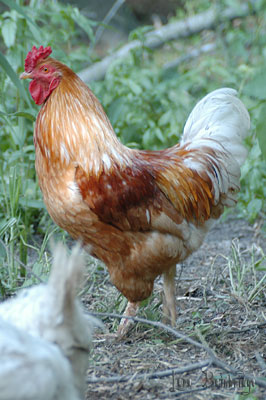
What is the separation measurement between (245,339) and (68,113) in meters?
1.87

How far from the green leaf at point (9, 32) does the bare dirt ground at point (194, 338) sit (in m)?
1.98

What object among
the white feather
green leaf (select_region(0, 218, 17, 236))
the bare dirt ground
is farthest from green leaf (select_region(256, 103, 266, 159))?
green leaf (select_region(0, 218, 17, 236))

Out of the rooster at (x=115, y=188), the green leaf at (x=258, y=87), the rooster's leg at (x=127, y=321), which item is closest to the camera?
the green leaf at (x=258, y=87)

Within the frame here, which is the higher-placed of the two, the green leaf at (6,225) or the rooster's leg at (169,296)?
the green leaf at (6,225)

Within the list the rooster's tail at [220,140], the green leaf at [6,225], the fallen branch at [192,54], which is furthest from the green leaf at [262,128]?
the fallen branch at [192,54]

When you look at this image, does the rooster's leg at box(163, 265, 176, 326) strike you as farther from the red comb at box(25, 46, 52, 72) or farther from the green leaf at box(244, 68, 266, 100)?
the green leaf at box(244, 68, 266, 100)

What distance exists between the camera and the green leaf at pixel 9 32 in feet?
15.3

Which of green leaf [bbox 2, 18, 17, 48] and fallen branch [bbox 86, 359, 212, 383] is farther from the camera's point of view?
green leaf [bbox 2, 18, 17, 48]

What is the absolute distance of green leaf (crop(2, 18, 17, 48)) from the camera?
4660 millimetres

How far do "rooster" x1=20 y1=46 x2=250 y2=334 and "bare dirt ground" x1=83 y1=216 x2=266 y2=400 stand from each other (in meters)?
0.20

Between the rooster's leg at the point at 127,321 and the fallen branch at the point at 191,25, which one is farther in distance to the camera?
the fallen branch at the point at 191,25

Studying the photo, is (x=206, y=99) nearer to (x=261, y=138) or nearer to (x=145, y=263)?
(x=145, y=263)

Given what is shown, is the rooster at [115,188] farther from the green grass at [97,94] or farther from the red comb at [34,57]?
the green grass at [97,94]

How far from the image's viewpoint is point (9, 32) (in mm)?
4715
